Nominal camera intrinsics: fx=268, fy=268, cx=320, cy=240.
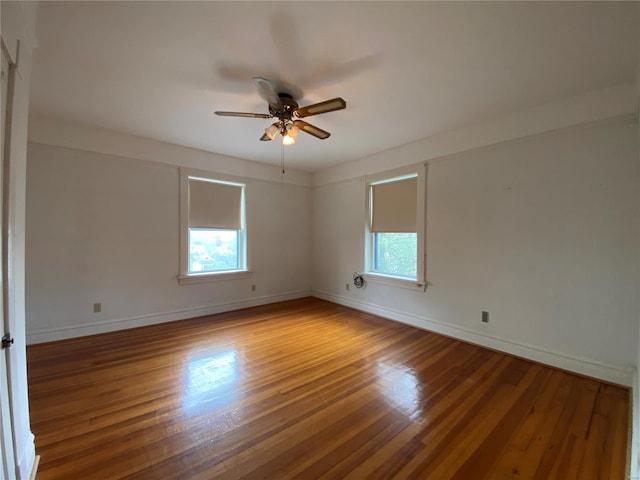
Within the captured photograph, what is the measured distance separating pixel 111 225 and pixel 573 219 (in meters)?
5.29

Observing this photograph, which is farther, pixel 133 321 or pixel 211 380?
pixel 133 321

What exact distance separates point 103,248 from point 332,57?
3.59 m

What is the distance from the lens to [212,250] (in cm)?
452

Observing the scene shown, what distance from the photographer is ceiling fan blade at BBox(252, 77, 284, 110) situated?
1951mm

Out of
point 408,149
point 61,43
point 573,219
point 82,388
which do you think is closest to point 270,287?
point 82,388

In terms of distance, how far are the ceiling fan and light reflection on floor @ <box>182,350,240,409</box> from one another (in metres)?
2.32

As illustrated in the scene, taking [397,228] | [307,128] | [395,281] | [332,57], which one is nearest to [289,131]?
[307,128]

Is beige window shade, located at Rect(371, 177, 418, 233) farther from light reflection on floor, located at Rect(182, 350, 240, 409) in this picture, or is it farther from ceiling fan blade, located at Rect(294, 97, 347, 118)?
light reflection on floor, located at Rect(182, 350, 240, 409)

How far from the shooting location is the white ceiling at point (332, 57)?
5.31 feet

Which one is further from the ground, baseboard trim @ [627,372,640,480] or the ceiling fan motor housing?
the ceiling fan motor housing

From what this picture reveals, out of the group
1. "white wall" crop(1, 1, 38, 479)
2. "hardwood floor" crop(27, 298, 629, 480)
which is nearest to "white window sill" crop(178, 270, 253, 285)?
"hardwood floor" crop(27, 298, 629, 480)

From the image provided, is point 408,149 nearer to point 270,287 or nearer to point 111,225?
point 270,287

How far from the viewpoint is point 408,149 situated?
3902mm

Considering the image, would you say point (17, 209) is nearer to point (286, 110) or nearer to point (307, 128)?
point (286, 110)
